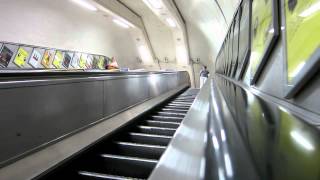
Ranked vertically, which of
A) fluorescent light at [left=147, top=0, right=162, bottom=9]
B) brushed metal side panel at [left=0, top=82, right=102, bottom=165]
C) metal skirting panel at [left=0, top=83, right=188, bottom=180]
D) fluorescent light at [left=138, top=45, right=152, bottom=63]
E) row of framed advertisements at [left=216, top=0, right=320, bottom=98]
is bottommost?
metal skirting panel at [left=0, top=83, right=188, bottom=180]

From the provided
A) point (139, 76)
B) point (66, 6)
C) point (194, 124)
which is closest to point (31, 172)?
point (194, 124)

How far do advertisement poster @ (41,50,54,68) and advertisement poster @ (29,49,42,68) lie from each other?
0.16 m

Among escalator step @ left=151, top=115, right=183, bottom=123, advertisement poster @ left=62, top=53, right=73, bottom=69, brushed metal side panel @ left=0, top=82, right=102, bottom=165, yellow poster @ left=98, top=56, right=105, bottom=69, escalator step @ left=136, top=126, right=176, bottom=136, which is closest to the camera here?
brushed metal side panel @ left=0, top=82, right=102, bottom=165

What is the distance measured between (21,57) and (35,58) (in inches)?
21.8

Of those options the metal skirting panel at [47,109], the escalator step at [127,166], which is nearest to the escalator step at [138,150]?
the escalator step at [127,166]

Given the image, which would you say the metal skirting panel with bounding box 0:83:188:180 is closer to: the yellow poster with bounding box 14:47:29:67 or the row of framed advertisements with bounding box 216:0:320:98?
the row of framed advertisements with bounding box 216:0:320:98

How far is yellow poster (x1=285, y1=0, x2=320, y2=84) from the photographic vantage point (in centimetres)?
97

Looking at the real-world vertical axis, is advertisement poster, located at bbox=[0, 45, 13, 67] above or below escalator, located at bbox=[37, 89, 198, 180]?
above

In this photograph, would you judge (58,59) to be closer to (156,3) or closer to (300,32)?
(156,3)

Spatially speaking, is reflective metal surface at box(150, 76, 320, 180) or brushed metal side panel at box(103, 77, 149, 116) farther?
brushed metal side panel at box(103, 77, 149, 116)

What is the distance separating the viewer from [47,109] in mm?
2191

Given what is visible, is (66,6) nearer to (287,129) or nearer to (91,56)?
(91,56)

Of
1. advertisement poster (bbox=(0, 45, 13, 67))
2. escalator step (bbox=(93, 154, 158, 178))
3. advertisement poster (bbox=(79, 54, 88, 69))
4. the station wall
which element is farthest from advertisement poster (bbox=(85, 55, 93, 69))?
escalator step (bbox=(93, 154, 158, 178))

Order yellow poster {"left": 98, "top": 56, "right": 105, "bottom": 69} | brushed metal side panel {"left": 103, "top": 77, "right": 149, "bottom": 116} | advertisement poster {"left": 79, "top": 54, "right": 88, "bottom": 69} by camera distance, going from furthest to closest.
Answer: yellow poster {"left": 98, "top": 56, "right": 105, "bottom": 69} → advertisement poster {"left": 79, "top": 54, "right": 88, "bottom": 69} → brushed metal side panel {"left": 103, "top": 77, "right": 149, "bottom": 116}
